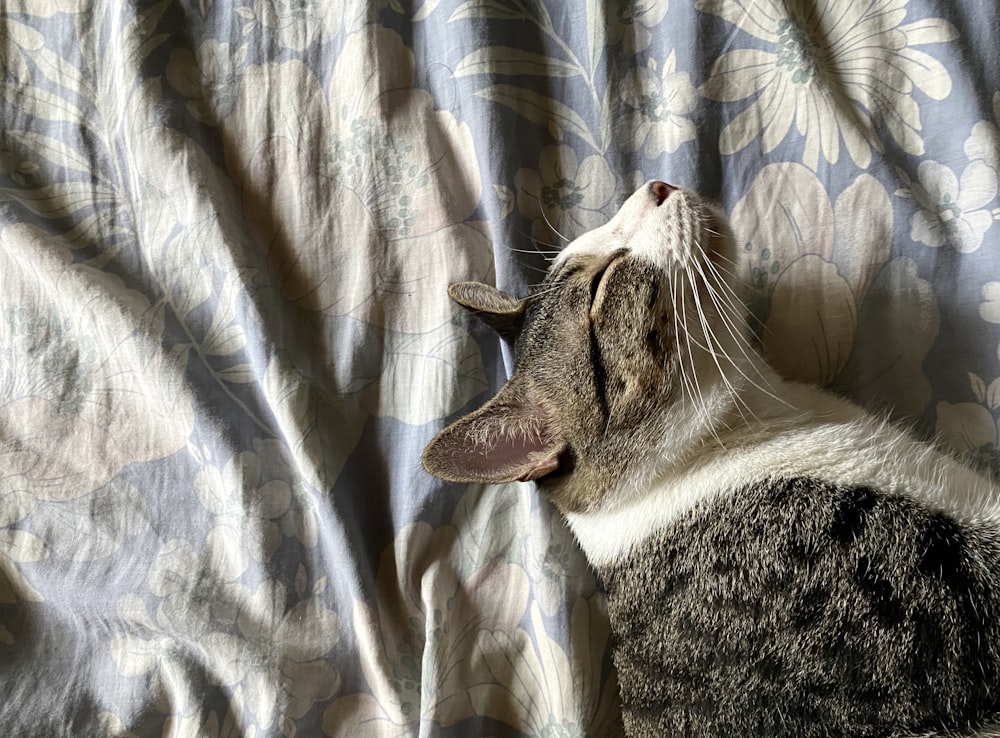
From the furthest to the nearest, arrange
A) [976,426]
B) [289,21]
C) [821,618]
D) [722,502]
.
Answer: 1. [289,21]
2. [976,426]
3. [722,502]
4. [821,618]

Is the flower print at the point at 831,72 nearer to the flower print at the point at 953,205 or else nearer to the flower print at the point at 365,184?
the flower print at the point at 953,205

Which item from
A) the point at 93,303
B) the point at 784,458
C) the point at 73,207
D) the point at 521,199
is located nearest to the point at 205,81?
the point at 73,207

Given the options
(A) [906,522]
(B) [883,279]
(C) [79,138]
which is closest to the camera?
(A) [906,522]

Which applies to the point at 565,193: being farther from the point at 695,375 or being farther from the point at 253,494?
the point at 253,494

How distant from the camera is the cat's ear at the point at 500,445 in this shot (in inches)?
37.2

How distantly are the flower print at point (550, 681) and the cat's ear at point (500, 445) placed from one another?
0.30m

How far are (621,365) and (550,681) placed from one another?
0.57 metres

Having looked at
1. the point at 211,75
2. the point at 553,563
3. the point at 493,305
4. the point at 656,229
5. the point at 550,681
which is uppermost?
the point at 211,75

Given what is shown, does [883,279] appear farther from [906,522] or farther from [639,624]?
[639,624]

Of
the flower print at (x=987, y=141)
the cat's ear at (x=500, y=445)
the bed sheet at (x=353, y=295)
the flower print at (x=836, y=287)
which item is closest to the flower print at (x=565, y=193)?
the bed sheet at (x=353, y=295)

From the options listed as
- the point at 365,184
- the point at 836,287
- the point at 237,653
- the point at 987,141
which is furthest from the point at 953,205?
the point at 237,653

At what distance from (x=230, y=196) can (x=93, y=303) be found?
297 mm

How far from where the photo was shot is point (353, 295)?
1.19 metres

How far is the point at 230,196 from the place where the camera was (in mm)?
1183
